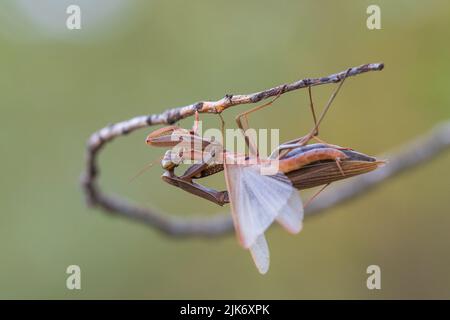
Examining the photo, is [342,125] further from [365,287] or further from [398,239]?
[365,287]

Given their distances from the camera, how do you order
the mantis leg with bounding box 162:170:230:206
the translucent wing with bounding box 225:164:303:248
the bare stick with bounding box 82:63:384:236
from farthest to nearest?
the mantis leg with bounding box 162:170:230:206, the translucent wing with bounding box 225:164:303:248, the bare stick with bounding box 82:63:384:236

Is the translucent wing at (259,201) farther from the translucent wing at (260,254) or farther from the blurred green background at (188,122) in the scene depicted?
the blurred green background at (188,122)

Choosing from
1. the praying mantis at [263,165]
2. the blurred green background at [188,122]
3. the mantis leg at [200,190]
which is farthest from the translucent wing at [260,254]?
the blurred green background at [188,122]

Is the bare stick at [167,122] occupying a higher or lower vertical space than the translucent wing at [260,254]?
higher

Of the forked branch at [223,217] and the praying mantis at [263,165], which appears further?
the forked branch at [223,217]

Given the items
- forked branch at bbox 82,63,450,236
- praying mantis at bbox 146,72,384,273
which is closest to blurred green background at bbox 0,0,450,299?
forked branch at bbox 82,63,450,236

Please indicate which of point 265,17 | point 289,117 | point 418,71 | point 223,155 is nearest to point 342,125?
point 289,117

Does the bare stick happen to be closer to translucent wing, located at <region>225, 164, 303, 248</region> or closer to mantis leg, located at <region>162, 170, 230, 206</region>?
mantis leg, located at <region>162, 170, 230, 206</region>
